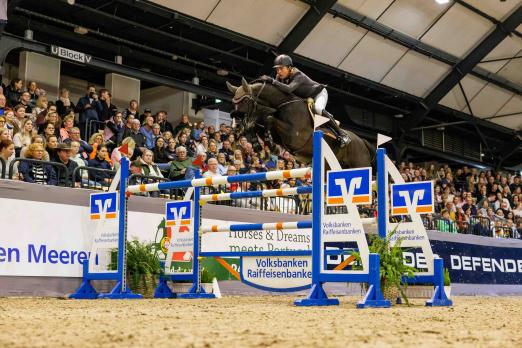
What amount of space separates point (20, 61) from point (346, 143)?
7.87 meters

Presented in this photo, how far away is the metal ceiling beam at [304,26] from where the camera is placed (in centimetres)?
1376

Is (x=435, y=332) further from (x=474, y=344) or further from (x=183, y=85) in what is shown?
(x=183, y=85)

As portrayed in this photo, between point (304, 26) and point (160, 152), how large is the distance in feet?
15.6

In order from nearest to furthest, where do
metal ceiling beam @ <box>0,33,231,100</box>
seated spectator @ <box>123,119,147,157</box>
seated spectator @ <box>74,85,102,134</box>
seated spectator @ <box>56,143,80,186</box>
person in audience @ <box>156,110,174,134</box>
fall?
seated spectator @ <box>56,143,80,186</box>, seated spectator @ <box>123,119,147,157</box>, seated spectator @ <box>74,85,102,134</box>, metal ceiling beam @ <box>0,33,231,100</box>, person in audience @ <box>156,110,174,134</box>

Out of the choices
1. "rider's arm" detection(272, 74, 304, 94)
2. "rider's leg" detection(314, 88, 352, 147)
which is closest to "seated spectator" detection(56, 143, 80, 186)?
"rider's arm" detection(272, 74, 304, 94)

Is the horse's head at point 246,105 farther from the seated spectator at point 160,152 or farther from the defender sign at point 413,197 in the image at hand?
the seated spectator at point 160,152

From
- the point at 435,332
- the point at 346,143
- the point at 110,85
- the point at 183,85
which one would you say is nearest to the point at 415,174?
the point at 183,85

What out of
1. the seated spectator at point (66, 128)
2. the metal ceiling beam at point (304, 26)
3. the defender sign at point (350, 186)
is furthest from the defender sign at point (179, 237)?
the metal ceiling beam at point (304, 26)

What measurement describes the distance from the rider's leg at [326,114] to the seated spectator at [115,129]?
431 cm

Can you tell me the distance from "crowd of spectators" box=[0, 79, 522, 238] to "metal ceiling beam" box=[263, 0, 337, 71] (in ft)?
7.29

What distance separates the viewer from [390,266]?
600 centimetres

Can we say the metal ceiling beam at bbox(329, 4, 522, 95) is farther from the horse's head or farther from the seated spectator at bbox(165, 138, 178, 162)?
the horse's head

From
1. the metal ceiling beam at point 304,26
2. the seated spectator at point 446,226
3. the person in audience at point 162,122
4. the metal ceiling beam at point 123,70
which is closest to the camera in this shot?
the metal ceiling beam at point 123,70

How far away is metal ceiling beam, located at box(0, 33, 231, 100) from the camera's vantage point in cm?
1162
